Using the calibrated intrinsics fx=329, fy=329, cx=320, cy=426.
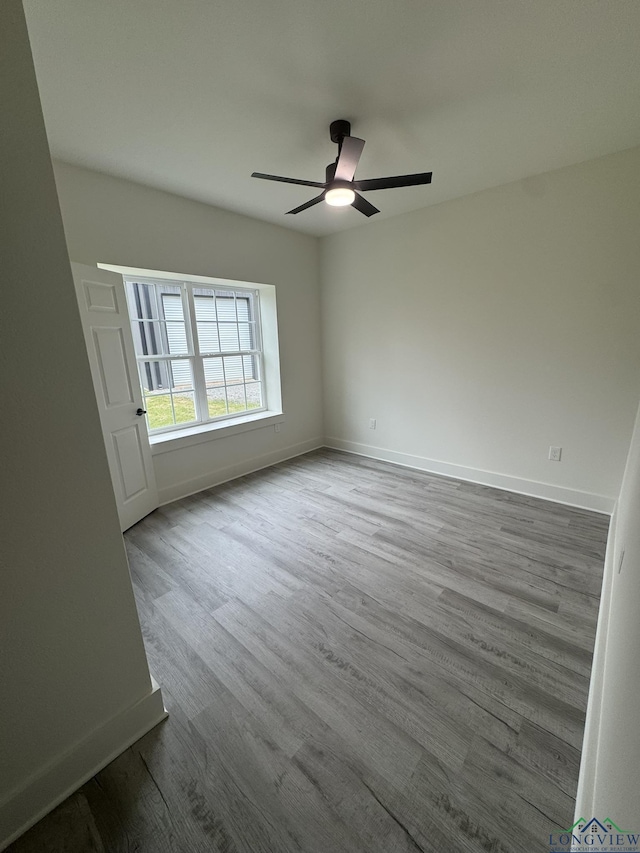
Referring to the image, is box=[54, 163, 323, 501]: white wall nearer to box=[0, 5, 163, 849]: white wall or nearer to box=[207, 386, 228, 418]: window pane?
box=[207, 386, 228, 418]: window pane

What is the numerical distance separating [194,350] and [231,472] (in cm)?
137

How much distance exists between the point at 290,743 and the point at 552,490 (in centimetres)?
288

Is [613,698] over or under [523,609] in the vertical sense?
over

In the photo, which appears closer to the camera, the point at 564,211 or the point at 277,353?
the point at 564,211

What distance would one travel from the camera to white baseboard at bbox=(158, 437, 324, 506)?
3.23 metres

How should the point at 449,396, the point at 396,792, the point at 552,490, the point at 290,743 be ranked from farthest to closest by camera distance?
the point at 449,396 → the point at 552,490 → the point at 290,743 → the point at 396,792

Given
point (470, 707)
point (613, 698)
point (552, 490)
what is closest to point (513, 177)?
point (552, 490)

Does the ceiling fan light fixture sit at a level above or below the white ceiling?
below

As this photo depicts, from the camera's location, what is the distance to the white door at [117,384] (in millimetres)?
2359

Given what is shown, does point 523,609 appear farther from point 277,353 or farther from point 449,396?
point 277,353

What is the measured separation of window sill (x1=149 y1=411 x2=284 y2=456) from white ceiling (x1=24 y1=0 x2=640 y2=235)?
2.15 meters

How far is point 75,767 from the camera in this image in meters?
1.11

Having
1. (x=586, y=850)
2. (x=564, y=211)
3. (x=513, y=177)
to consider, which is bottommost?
(x=586, y=850)

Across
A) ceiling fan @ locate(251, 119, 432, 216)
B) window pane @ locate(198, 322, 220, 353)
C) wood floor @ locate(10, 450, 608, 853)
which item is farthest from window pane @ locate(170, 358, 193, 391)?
ceiling fan @ locate(251, 119, 432, 216)
